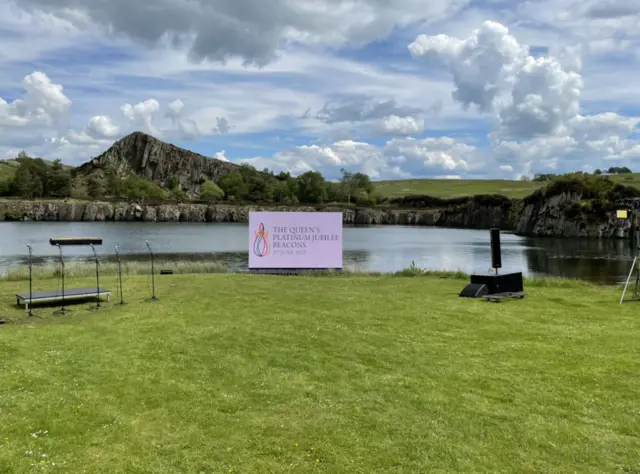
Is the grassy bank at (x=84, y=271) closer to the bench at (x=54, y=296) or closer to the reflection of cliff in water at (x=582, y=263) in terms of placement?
the bench at (x=54, y=296)

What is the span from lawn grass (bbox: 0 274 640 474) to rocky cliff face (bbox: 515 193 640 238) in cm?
9833

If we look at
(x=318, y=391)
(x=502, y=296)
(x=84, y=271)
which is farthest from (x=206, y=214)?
(x=318, y=391)

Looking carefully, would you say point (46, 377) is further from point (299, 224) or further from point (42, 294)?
point (299, 224)

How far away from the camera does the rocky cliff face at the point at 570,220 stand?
101312 mm

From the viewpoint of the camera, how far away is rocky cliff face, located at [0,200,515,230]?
16238 centimetres

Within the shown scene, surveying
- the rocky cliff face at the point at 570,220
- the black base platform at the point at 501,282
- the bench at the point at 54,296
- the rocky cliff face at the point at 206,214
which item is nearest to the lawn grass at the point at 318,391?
the bench at the point at 54,296

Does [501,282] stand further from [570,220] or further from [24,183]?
[24,183]

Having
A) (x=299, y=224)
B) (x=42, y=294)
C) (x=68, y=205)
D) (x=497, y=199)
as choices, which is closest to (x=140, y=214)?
(x=68, y=205)

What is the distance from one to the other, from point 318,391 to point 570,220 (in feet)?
377

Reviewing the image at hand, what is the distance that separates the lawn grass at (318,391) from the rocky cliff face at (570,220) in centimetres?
9833

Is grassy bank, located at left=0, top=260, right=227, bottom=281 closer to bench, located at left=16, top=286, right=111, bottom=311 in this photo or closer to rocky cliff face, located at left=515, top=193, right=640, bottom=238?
bench, located at left=16, top=286, right=111, bottom=311

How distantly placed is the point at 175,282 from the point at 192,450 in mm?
17868

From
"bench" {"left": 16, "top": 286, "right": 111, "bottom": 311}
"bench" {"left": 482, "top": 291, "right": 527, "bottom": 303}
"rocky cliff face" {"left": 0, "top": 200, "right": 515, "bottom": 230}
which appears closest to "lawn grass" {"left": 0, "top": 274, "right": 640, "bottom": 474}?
"bench" {"left": 16, "top": 286, "right": 111, "bottom": 311}

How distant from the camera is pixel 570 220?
109688 millimetres
